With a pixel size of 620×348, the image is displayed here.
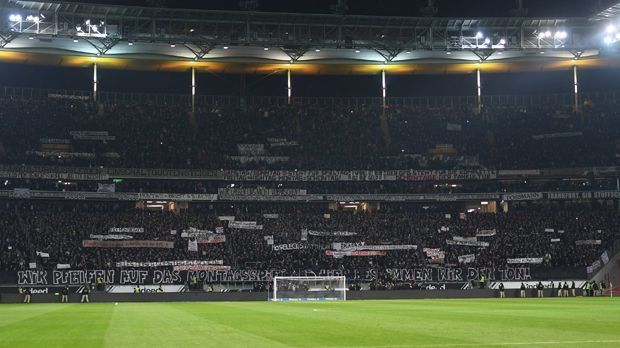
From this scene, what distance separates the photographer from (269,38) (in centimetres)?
6875

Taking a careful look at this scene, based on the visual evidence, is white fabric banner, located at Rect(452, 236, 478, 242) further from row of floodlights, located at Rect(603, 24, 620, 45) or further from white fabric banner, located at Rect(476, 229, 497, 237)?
row of floodlights, located at Rect(603, 24, 620, 45)

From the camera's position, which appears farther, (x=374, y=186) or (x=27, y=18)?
(x=374, y=186)

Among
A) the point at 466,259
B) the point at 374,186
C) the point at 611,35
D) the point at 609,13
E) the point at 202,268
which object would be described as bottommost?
the point at 202,268

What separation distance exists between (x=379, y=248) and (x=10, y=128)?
37058 mm

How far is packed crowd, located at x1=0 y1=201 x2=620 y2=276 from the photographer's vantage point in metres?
63.0

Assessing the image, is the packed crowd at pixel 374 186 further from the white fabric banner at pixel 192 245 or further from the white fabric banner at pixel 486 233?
the white fabric banner at pixel 192 245

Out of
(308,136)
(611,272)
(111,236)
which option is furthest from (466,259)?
(111,236)

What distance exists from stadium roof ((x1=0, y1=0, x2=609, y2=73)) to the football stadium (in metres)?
0.25

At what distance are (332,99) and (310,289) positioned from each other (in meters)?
34.9

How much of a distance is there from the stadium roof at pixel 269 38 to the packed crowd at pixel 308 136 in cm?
570

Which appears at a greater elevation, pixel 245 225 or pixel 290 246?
pixel 245 225

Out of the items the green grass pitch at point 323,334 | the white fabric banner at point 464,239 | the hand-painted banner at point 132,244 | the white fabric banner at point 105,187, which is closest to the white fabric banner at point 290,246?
the hand-painted banner at point 132,244

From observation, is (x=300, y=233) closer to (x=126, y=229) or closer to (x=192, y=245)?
(x=192, y=245)

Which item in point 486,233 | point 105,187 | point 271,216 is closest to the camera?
point 486,233
